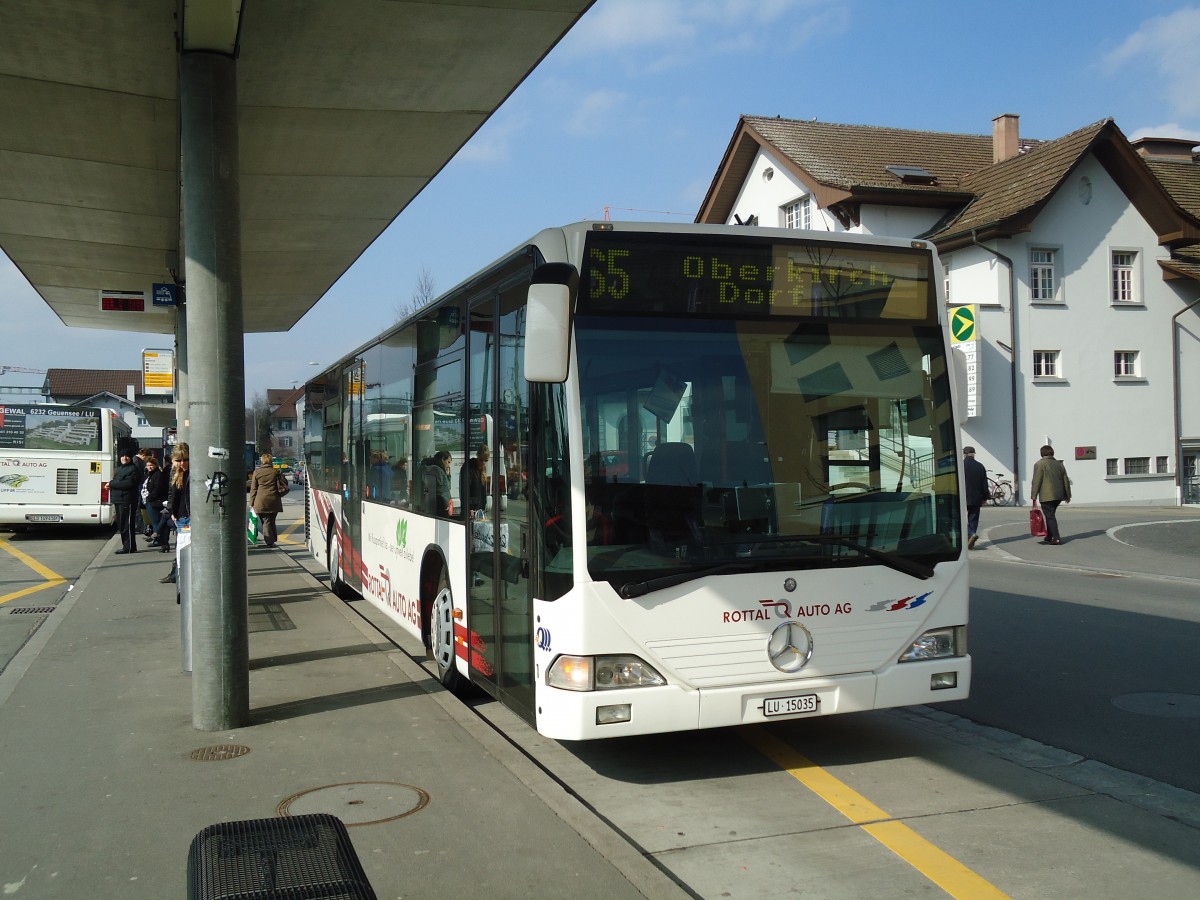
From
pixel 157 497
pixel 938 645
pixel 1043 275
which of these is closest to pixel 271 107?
pixel 938 645

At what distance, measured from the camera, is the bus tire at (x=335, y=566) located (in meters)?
13.9

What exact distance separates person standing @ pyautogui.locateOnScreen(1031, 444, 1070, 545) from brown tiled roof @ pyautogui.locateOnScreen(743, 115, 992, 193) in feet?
50.2

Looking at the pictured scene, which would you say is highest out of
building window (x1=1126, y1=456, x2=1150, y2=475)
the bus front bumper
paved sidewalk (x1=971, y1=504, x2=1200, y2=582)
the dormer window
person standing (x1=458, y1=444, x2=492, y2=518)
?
the dormer window

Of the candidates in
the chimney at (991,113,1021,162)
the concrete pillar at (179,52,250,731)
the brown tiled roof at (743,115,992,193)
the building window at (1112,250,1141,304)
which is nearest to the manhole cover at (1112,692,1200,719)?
the concrete pillar at (179,52,250,731)

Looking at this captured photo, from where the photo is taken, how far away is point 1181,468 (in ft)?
116

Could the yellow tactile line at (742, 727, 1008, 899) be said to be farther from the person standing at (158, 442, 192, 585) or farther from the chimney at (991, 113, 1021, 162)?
the chimney at (991, 113, 1021, 162)

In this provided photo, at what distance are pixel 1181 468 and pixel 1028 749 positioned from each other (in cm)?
3286

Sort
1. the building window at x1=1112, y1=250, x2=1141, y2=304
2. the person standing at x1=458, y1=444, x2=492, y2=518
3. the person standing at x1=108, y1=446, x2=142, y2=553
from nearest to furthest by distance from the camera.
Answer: the person standing at x1=458, y1=444, x2=492, y2=518 → the person standing at x1=108, y1=446, x2=142, y2=553 → the building window at x1=1112, y1=250, x2=1141, y2=304

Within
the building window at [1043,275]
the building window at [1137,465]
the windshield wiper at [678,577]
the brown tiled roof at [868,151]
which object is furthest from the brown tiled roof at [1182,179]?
the windshield wiper at [678,577]

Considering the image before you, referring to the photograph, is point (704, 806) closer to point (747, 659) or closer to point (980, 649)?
point (747, 659)

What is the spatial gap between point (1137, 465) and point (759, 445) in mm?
33030

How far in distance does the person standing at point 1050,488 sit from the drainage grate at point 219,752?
55.2ft

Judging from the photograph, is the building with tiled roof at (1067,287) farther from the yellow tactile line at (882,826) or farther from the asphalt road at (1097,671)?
the yellow tactile line at (882,826)

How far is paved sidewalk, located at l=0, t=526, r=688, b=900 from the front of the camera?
15.1 ft
